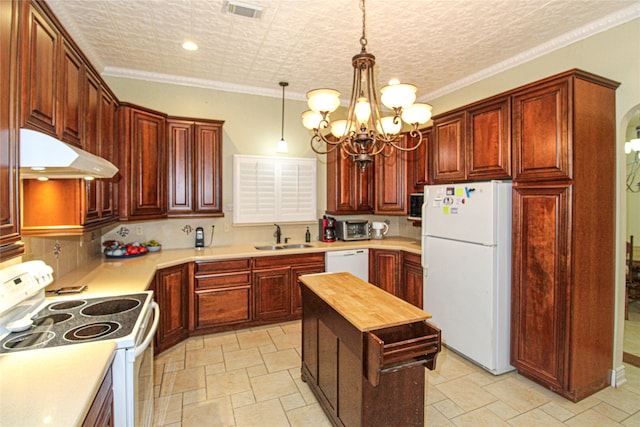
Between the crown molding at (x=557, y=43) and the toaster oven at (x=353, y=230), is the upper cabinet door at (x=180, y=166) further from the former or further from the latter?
the crown molding at (x=557, y=43)

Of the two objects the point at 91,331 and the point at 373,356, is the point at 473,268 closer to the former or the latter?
the point at 373,356

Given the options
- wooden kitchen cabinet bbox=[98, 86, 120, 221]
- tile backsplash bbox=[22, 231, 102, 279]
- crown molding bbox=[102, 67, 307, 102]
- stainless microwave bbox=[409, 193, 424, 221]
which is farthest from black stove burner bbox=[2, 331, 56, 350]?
stainless microwave bbox=[409, 193, 424, 221]

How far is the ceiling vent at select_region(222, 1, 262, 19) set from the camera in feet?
7.86

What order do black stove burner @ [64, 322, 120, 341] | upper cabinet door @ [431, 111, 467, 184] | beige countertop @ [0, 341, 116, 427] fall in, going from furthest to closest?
1. upper cabinet door @ [431, 111, 467, 184]
2. black stove burner @ [64, 322, 120, 341]
3. beige countertop @ [0, 341, 116, 427]

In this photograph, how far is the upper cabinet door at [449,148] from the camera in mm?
3256

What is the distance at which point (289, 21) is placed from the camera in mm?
2639

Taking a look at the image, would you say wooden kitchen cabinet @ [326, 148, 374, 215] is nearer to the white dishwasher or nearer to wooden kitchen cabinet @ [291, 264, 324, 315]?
the white dishwasher

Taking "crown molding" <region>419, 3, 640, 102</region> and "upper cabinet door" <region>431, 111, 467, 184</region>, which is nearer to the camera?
"crown molding" <region>419, 3, 640, 102</region>

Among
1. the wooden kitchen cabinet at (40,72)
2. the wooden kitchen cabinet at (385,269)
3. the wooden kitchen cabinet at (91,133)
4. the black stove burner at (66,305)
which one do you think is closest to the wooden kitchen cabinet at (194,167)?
the wooden kitchen cabinet at (91,133)

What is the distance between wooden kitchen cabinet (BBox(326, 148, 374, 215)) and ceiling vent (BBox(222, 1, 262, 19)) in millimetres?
2133

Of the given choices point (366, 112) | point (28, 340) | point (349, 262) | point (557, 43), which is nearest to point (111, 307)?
point (28, 340)

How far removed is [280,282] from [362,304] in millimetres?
2042

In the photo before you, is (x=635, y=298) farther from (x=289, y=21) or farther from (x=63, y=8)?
(x=63, y=8)

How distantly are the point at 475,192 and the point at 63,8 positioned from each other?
11.8 ft
